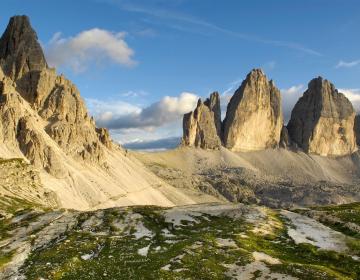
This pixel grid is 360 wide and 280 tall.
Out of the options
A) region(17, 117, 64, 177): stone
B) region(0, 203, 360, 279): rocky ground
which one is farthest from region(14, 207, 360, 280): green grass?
region(17, 117, 64, 177): stone

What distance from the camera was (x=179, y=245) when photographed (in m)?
59.0

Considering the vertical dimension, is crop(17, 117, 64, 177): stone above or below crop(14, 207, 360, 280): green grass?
above

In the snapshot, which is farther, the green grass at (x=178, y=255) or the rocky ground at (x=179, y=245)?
the rocky ground at (x=179, y=245)

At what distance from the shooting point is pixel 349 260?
177 feet

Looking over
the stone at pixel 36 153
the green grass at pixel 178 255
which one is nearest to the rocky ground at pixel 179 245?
the green grass at pixel 178 255

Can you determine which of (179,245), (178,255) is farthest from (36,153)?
(178,255)

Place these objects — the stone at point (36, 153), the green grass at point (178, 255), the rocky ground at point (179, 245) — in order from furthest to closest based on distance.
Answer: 1. the stone at point (36, 153)
2. the rocky ground at point (179, 245)
3. the green grass at point (178, 255)

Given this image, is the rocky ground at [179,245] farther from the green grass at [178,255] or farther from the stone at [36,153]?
the stone at [36,153]

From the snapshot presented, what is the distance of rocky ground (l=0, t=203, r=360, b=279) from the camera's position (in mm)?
48000

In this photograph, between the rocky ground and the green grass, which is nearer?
the green grass

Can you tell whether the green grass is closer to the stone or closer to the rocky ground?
the rocky ground

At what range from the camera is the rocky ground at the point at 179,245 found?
48000mm

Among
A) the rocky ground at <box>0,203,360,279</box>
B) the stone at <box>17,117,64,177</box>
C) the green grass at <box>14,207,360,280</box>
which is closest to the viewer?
the green grass at <box>14,207,360,280</box>

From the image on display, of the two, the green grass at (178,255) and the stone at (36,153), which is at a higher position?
the stone at (36,153)
